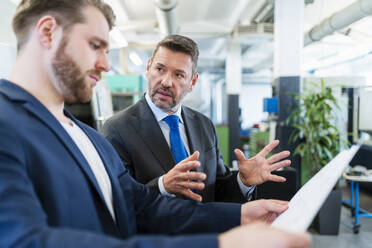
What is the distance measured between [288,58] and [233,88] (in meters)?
3.40

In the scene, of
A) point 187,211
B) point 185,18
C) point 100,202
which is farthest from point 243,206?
point 185,18

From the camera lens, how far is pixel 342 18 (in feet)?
12.0

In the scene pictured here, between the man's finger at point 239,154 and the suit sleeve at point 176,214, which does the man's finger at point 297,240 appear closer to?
the suit sleeve at point 176,214

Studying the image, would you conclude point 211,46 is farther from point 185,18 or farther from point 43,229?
point 43,229

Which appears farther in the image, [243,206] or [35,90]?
[243,206]

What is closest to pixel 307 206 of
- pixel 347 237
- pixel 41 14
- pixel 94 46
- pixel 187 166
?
pixel 187 166

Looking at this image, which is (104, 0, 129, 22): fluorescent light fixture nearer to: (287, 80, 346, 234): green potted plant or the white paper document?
(287, 80, 346, 234): green potted plant

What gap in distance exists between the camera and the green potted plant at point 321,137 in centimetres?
289

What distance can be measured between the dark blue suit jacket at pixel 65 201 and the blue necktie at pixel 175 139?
1.05 ft

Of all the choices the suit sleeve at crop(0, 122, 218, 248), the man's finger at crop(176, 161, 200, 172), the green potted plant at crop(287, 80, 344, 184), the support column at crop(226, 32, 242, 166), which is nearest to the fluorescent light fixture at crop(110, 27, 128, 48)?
the green potted plant at crop(287, 80, 344, 184)

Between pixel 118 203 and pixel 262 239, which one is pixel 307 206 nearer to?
pixel 262 239

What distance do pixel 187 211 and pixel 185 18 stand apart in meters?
5.49

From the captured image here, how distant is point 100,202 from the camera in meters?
0.66

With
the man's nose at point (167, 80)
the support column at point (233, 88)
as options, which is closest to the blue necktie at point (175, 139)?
the man's nose at point (167, 80)
